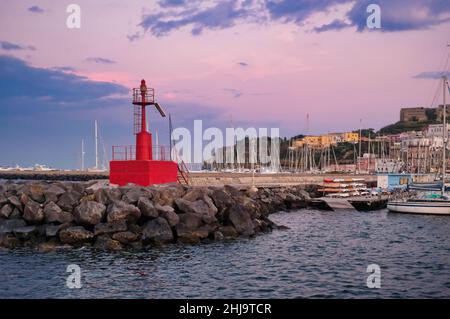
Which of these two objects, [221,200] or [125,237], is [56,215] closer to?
[125,237]

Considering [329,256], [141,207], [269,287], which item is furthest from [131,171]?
[269,287]

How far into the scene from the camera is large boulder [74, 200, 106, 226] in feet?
77.8

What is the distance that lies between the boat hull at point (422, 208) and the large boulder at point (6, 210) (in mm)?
31583

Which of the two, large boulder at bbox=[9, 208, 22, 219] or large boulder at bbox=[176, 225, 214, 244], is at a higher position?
large boulder at bbox=[9, 208, 22, 219]

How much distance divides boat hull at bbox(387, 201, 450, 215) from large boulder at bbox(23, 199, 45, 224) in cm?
3052

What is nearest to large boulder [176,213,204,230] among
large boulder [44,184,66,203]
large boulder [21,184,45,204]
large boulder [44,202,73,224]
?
large boulder [44,202,73,224]

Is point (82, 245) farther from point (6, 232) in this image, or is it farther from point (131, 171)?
point (131, 171)

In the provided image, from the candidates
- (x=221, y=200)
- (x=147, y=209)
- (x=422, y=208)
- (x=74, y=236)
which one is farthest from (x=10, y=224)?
(x=422, y=208)

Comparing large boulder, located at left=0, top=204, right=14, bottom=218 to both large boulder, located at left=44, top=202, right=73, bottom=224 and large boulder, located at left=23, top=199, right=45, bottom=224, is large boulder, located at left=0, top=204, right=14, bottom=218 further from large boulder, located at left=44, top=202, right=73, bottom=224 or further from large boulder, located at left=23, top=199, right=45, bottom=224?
large boulder, located at left=44, top=202, right=73, bottom=224

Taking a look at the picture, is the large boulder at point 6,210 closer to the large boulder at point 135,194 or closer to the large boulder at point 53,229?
the large boulder at point 53,229

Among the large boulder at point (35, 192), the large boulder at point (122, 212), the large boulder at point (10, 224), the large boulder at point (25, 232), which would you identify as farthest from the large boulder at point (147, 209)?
the large boulder at point (10, 224)

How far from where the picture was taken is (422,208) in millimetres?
41469
